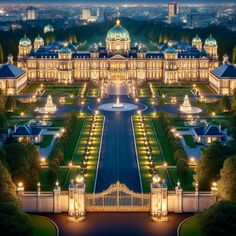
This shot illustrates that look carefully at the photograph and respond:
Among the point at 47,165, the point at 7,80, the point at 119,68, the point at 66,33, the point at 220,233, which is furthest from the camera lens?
the point at 66,33

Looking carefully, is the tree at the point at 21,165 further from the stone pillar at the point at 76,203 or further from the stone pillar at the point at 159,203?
the stone pillar at the point at 159,203

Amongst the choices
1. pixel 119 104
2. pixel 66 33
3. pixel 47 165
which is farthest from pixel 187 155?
pixel 66 33

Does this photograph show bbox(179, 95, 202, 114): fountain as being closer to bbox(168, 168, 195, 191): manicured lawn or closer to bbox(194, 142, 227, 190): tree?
bbox(168, 168, 195, 191): manicured lawn

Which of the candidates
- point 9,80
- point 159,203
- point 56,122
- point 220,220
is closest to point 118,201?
point 159,203

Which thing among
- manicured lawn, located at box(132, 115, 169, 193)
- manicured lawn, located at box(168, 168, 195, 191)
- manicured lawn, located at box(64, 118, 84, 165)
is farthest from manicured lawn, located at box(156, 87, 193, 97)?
manicured lawn, located at box(168, 168, 195, 191)

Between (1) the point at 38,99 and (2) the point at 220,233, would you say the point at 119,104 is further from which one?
(2) the point at 220,233

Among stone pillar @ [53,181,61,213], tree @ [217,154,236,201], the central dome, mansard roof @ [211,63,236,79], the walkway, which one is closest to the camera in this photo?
tree @ [217,154,236,201]
